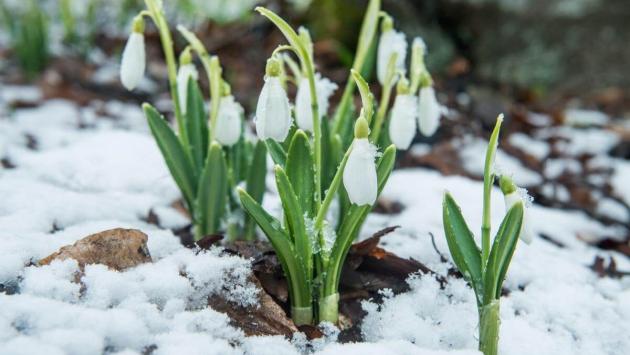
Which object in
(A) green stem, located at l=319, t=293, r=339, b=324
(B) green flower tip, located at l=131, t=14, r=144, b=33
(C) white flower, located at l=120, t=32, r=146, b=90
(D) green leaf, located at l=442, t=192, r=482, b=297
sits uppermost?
(B) green flower tip, located at l=131, t=14, r=144, b=33

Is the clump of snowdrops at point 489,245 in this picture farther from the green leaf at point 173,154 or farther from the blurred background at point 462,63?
the blurred background at point 462,63

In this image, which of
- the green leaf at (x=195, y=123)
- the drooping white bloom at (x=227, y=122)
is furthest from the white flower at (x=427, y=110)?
the green leaf at (x=195, y=123)

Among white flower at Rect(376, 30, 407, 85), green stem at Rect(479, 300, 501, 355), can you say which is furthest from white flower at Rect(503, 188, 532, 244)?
white flower at Rect(376, 30, 407, 85)

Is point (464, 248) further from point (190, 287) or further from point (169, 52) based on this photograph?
point (169, 52)

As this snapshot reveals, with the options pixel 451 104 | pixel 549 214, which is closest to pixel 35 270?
pixel 549 214

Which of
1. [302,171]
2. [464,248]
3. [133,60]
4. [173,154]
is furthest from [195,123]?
[464,248]

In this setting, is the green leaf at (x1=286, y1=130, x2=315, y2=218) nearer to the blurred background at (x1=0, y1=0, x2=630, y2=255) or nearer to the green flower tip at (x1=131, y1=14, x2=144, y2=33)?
the green flower tip at (x1=131, y1=14, x2=144, y2=33)
